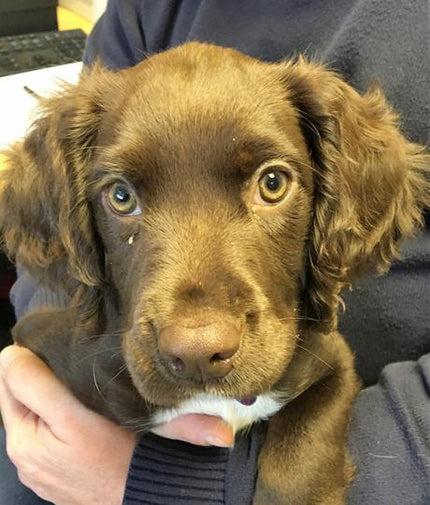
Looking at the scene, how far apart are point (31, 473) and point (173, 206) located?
695mm

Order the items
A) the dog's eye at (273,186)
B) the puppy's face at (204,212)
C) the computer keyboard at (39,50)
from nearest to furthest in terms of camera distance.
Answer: the puppy's face at (204,212), the dog's eye at (273,186), the computer keyboard at (39,50)

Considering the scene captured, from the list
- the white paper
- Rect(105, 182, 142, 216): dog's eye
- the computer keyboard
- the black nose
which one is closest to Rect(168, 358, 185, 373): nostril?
the black nose

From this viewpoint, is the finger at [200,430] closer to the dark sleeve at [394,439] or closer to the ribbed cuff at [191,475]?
the ribbed cuff at [191,475]

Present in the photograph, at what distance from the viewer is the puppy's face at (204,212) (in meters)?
1.09

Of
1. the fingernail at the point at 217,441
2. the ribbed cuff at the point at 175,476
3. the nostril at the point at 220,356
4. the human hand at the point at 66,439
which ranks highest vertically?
the nostril at the point at 220,356

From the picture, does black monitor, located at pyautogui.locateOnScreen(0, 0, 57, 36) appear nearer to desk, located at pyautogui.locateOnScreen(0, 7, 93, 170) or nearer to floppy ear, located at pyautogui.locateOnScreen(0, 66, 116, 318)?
desk, located at pyautogui.locateOnScreen(0, 7, 93, 170)

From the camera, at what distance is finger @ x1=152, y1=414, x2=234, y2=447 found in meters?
1.32

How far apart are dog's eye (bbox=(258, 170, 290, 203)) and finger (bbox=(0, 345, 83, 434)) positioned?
0.65m

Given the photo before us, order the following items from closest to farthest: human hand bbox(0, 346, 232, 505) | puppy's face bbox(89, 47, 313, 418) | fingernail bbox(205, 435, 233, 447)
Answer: puppy's face bbox(89, 47, 313, 418), fingernail bbox(205, 435, 233, 447), human hand bbox(0, 346, 232, 505)

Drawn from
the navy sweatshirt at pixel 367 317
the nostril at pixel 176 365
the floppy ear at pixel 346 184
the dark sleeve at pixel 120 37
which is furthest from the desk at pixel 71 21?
the nostril at pixel 176 365

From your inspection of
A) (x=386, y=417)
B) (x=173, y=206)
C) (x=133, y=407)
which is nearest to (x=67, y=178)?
(x=173, y=206)

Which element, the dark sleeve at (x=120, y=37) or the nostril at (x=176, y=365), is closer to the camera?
the nostril at (x=176, y=365)

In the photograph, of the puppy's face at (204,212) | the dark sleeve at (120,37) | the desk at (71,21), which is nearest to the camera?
the puppy's face at (204,212)

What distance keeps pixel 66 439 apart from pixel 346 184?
77 centimetres
